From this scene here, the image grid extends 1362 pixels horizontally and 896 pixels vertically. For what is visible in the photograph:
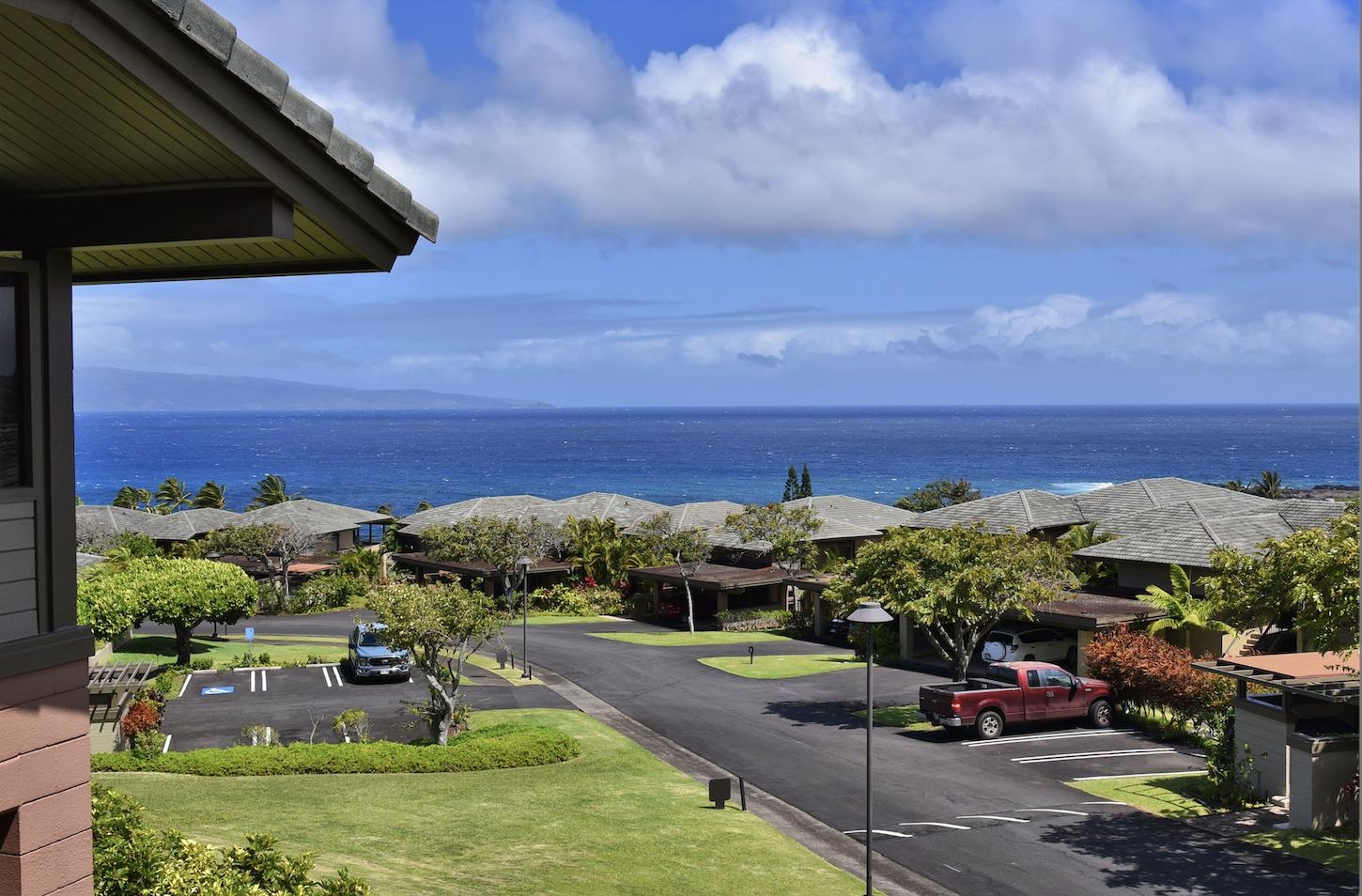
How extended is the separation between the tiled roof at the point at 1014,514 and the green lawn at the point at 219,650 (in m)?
25.4

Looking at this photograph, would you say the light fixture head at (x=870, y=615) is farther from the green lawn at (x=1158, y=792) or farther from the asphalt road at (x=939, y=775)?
the green lawn at (x=1158, y=792)

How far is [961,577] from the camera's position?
97.5 ft

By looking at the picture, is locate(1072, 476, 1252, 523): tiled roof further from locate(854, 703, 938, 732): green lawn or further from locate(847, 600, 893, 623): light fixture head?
locate(847, 600, 893, 623): light fixture head

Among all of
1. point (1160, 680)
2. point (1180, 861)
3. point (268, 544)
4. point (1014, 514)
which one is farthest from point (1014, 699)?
point (268, 544)

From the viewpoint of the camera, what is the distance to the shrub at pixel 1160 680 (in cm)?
2880

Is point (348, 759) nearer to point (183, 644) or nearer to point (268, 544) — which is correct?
point (183, 644)

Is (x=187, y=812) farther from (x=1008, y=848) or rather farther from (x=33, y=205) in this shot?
(x=33, y=205)

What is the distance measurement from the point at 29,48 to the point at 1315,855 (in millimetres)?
21907

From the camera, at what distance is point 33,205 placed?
6.52 metres

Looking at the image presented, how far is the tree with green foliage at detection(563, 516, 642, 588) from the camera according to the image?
191 feet

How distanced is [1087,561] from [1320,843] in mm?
22398

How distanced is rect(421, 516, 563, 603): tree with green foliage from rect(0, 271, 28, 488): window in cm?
4839

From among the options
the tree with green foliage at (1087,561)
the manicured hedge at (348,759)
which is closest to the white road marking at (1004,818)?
the manicured hedge at (348,759)

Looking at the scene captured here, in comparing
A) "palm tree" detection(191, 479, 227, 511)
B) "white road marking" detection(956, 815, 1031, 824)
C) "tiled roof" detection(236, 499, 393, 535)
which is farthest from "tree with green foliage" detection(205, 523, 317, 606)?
"white road marking" detection(956, 815, 1031, 824)
